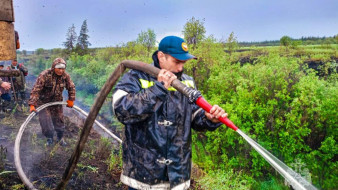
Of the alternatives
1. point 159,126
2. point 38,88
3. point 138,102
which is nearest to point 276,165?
point 159,126

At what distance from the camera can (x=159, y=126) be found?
2.70 metres

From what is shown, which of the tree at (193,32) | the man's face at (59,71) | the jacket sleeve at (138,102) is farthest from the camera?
the tree at (193,32)

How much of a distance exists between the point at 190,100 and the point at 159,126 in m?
0.43

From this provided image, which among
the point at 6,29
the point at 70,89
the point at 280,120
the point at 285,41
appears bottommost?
the point at 280,120

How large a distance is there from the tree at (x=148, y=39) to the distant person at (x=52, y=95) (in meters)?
8.15

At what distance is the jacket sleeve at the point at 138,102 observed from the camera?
2.50 meters

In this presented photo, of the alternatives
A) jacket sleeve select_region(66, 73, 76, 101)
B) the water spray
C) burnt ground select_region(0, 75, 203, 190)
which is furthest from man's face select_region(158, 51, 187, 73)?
jacket sleeve select_region(66, 73, 76, 101)

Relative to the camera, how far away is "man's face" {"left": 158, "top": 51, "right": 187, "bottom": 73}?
2.85 meters

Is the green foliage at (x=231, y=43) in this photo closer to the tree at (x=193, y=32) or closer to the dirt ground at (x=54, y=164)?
the tree at (x=193, y=32)

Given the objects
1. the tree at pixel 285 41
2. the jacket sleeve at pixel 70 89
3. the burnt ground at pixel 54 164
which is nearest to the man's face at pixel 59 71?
the jacket sleeve at pixel 70 89

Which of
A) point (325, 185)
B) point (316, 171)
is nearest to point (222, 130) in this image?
point (316, 171)

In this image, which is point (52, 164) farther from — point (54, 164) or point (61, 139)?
point (61, 139)

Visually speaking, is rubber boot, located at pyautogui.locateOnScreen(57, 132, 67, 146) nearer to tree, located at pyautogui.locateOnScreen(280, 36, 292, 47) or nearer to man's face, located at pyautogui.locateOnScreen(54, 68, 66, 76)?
man's face, located at pyautogui.locateOnScreen(54, 68, 66, 76)

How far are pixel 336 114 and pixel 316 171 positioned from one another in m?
1.91
